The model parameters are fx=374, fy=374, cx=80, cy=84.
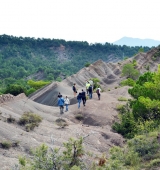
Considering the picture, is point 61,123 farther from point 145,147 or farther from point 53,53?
point 53,53

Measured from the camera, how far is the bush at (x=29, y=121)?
22.3 m

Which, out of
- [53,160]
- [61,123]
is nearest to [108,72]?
[61,123]

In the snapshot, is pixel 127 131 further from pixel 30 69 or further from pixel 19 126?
pixel 30 69

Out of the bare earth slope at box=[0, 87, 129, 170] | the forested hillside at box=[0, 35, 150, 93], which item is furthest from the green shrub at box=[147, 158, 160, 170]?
the forested hillside at box=[0, 35, 150, 93]

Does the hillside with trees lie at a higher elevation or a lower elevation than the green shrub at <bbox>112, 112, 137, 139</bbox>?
higher

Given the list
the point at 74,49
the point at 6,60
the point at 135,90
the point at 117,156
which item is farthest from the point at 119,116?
the point at 74,49

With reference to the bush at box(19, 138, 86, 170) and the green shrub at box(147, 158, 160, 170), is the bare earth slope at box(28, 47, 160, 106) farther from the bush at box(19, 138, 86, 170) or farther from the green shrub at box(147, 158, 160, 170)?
the bush at box(19, 138, 86, 170)

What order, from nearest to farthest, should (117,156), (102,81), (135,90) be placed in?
(117,156), (135,90), (102,81)

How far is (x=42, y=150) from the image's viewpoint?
1296 cm

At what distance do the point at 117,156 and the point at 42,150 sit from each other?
4.75 metres

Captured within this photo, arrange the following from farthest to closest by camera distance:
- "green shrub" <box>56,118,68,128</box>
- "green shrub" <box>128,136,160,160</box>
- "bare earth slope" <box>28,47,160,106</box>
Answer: "bare earth slope" <box>28,47,160,106</box> < "green shrub" <box>56,118,68,128</box> < "green shrub" <box>128,136,160,160</box>

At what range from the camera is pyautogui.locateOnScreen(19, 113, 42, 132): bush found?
22.3 m

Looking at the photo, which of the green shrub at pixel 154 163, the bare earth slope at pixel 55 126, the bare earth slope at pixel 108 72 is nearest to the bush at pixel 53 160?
the bare earth slope at pixel 55 126

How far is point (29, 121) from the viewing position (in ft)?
76.3
